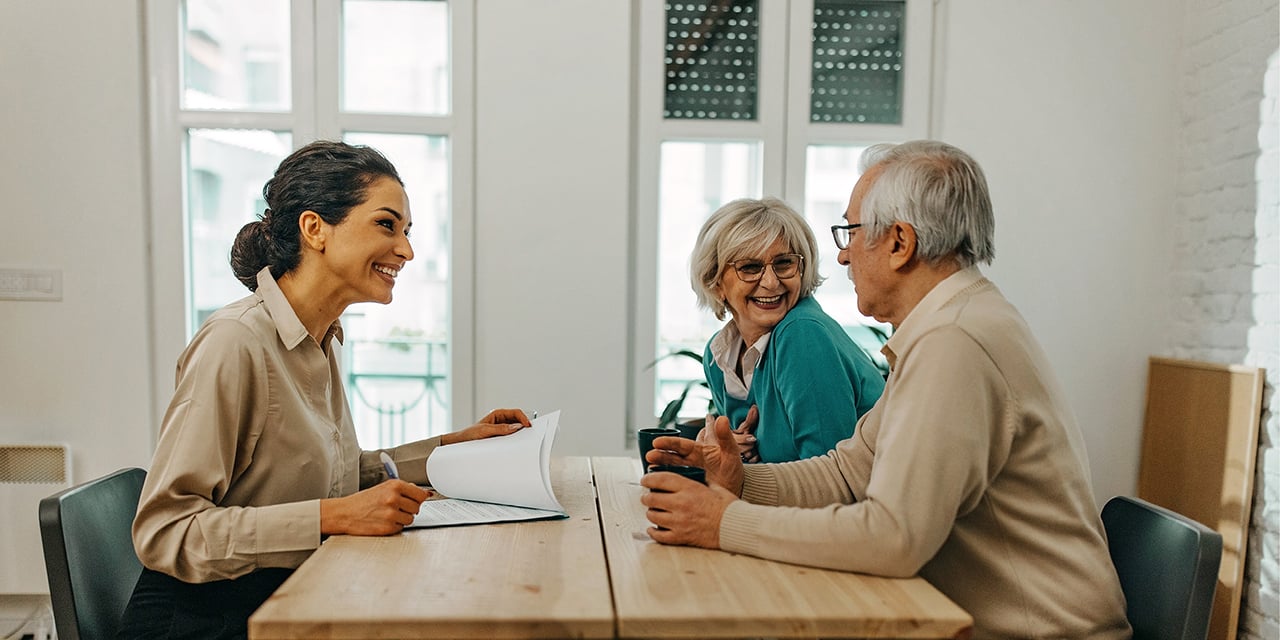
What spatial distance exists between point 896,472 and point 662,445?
43 cm

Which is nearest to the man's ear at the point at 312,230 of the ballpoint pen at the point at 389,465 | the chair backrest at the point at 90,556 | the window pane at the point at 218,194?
the ballpoint pen at the point at 389,465

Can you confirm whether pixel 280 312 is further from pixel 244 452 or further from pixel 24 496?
pixel 24 496

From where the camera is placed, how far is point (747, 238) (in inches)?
77.0

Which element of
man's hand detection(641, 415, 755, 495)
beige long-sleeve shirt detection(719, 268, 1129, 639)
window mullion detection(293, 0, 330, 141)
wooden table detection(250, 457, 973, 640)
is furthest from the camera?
window mullion detection(293, 0, 330, 141)

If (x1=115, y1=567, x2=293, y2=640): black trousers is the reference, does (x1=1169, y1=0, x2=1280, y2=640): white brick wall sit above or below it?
above

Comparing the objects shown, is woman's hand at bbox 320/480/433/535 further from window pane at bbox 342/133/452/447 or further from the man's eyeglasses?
window pane at bbox 342/133/452/447

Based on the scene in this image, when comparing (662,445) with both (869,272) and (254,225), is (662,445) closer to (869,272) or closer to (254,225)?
(869,272)

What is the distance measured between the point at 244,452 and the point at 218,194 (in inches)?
78.5

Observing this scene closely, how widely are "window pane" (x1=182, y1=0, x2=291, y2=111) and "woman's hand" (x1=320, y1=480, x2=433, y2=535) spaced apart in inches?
85.8

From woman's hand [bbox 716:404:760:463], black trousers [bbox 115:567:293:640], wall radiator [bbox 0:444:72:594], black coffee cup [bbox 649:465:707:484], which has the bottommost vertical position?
wall radiator [bbox 0:444:72:594]

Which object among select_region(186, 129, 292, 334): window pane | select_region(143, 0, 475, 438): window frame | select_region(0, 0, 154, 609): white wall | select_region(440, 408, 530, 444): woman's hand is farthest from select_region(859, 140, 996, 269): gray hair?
select_region(0, 0, 154, 609): white wall

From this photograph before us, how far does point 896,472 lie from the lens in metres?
1.16

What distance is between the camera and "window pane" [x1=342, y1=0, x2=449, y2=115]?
3.16m

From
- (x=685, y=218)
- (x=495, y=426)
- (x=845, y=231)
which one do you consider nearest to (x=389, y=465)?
(x=495, y=426)
